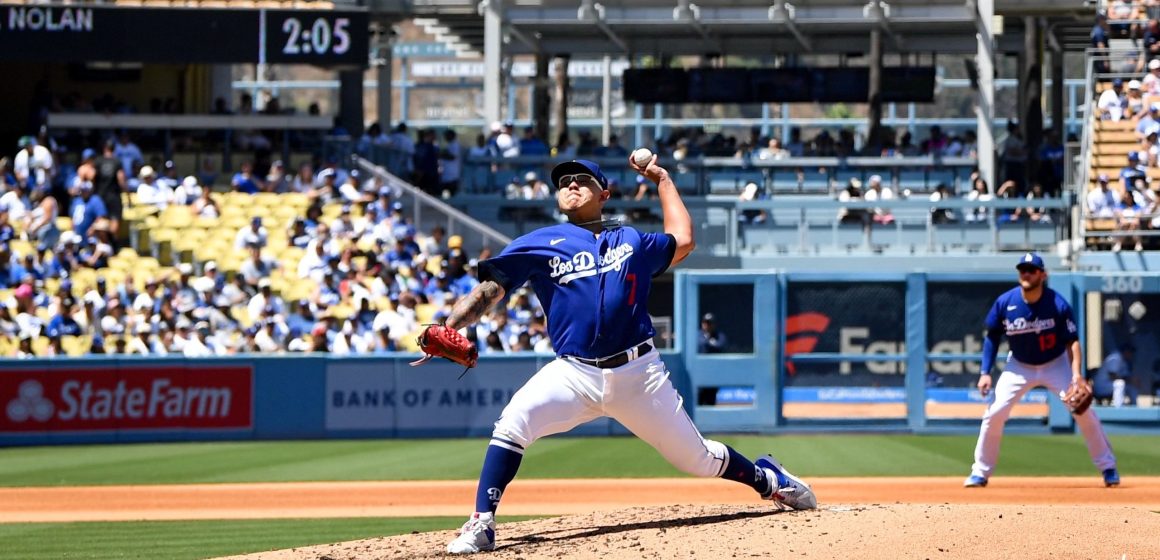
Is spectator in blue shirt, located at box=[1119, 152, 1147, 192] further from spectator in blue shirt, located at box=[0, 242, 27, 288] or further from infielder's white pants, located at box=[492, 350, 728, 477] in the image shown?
infielder's white pants, located at box=[492, 350, 728, 477]

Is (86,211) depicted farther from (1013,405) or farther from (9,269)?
(1013,405)

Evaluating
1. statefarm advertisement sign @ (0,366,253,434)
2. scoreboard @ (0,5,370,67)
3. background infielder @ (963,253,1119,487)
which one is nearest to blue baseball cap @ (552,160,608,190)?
background infielder @ (963,253,1119,487)

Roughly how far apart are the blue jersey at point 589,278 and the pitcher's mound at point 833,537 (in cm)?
96

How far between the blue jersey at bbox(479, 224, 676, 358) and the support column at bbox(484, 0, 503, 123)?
71.9 feet

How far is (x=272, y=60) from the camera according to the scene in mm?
26328

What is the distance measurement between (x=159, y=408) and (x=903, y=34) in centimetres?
1756

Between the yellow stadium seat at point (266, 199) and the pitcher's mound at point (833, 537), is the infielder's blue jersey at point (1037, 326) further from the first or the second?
the yellow stadium seat at point (266, 199)

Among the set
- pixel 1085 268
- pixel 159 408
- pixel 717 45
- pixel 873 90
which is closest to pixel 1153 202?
pixel 1085 268

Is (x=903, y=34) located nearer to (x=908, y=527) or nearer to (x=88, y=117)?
(x=88, y=117)

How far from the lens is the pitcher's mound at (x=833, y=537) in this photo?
7.13 meters

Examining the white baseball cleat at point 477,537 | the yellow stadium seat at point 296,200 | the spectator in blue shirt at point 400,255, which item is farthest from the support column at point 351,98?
the white baseball cleat at point 477,537

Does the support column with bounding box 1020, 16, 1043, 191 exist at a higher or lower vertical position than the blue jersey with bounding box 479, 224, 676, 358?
higher

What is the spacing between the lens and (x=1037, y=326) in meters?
12.4

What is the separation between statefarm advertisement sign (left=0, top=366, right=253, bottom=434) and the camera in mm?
19047
